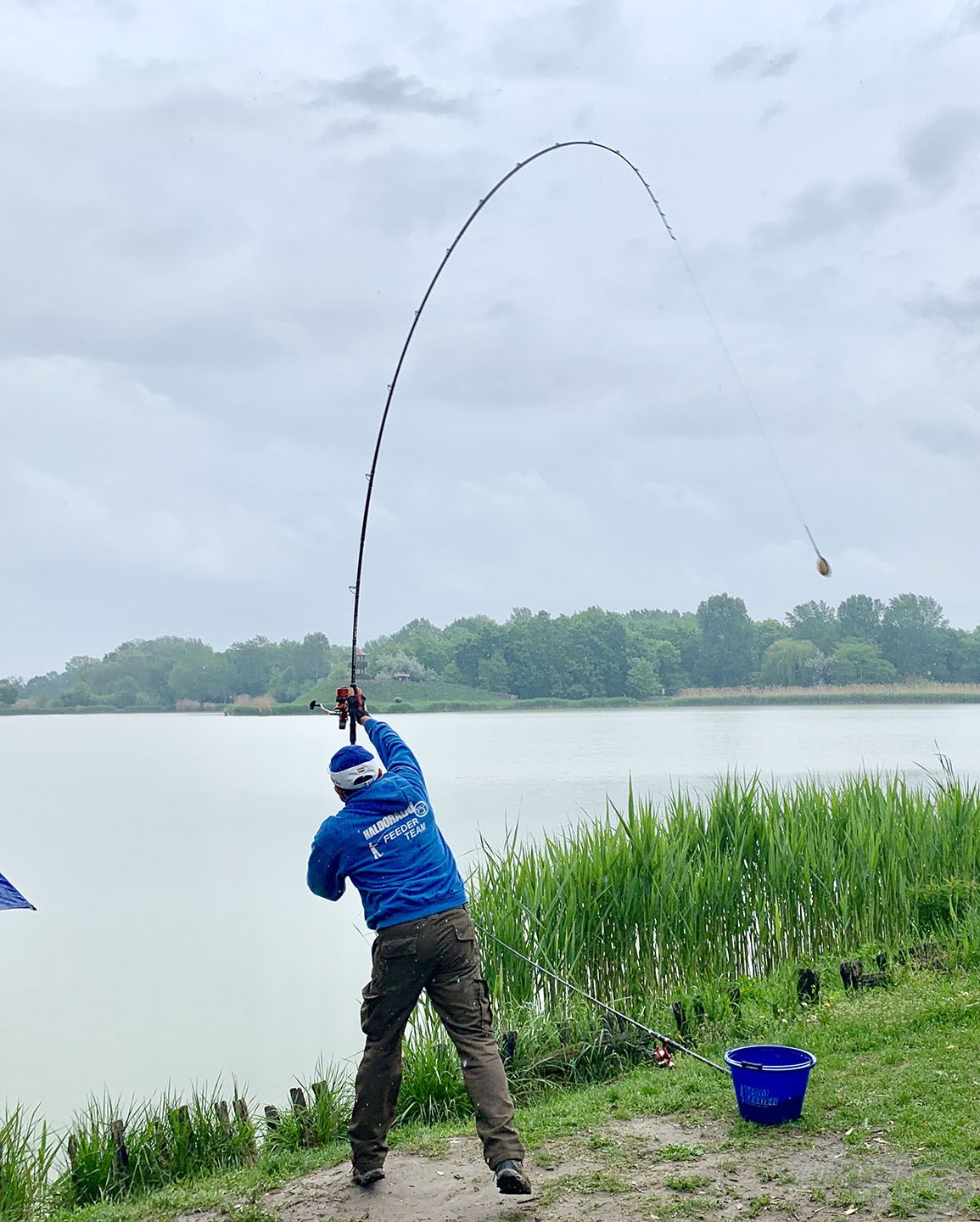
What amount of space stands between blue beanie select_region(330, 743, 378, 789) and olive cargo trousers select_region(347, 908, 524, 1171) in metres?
0.52

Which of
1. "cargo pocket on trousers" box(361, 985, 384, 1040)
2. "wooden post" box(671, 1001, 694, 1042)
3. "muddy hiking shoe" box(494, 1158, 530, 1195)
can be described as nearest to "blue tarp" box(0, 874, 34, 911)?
"cargo pocket on trousers" box(361, 985, 384, 1040)

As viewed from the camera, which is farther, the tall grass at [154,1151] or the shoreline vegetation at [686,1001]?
the tall grass at [154,1151]

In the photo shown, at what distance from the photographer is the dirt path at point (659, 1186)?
377cm

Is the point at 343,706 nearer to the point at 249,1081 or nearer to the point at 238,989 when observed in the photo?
the point at 249,1081

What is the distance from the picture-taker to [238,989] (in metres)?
10.9

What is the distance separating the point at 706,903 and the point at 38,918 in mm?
10181

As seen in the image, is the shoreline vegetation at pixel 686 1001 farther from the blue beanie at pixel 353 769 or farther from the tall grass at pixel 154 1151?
the blue beanie at pixel 353 769

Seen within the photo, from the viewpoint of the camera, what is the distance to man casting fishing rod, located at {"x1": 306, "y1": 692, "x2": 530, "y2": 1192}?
401 centimetres

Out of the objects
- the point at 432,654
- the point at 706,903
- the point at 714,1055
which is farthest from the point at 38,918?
the point at 432,654

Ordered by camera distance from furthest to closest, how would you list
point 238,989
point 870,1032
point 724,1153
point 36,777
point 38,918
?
1. point 36,777
2. point 38,918
3. point 238,989
4. point 870,1032
5. point 724,1153

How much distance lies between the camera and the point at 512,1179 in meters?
3.79

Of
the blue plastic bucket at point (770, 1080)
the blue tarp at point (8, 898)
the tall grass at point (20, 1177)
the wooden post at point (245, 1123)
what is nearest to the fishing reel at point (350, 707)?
the blue tarp at point (8, 898)

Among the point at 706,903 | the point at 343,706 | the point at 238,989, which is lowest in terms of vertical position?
the point at 238,989

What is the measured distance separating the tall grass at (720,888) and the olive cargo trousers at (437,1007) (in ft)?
8.83
